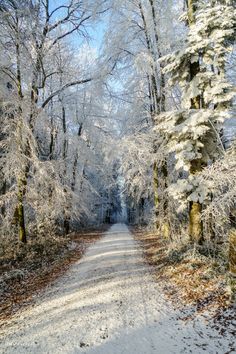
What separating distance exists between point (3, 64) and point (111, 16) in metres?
7.08

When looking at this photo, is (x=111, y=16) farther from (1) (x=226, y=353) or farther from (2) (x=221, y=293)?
(1) (x=226, y=353)

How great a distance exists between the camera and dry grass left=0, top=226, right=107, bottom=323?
9.22 meters

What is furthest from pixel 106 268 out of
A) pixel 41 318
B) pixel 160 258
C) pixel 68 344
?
pixel 68 344

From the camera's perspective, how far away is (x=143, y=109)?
22859mm

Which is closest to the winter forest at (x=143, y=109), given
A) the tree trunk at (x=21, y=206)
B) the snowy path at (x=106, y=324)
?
the tree trunk at (x=21, y=206)

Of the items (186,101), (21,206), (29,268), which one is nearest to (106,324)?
(29,268)

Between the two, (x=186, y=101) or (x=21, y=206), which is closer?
(x=186, y=101)

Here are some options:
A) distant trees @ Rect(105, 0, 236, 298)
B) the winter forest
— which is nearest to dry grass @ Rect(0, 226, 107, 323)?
the winter forest

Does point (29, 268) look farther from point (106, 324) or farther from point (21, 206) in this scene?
point (106, 324)

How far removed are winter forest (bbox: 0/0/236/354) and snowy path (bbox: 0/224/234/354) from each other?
5.84 ft

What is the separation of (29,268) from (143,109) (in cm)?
1379

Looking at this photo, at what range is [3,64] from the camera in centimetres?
1366

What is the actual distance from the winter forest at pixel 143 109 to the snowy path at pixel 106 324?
178cm

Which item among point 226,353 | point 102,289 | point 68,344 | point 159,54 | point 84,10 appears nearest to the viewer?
point 226,353
